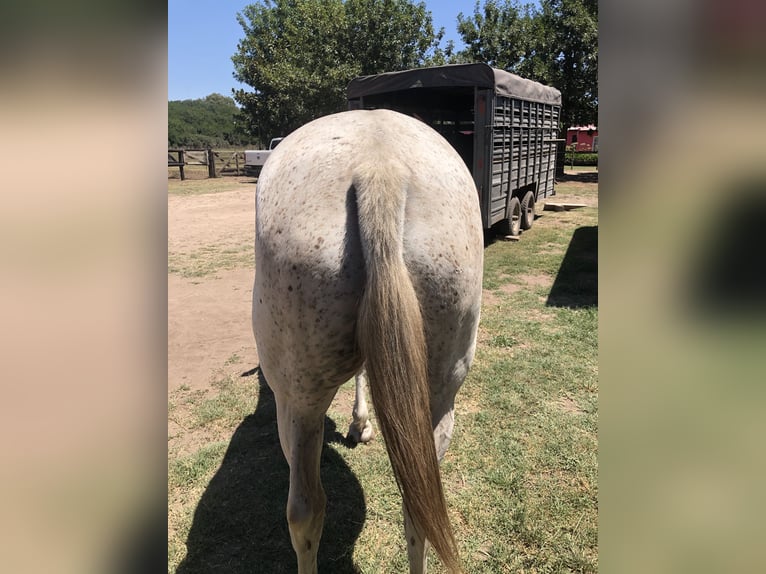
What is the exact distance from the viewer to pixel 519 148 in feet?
26.8

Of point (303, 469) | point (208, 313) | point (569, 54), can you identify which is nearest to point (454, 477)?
point (303, 469)

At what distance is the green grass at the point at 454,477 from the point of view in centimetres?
216

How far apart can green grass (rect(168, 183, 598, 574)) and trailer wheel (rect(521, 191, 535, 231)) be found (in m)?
5.40

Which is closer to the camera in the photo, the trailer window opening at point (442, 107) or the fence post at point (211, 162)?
the trailer window opening at point (442, 107)

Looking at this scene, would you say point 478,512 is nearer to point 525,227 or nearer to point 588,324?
point 588,324

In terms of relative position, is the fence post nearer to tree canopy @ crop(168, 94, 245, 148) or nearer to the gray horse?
tree canopy @ crop(168, 94, 245, 148)

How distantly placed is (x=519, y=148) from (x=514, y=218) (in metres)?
1.35

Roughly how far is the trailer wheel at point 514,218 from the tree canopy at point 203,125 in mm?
37173

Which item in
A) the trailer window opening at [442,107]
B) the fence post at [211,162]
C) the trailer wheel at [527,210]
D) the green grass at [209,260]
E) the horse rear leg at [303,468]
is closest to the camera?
the horse rear leg at [303,468]

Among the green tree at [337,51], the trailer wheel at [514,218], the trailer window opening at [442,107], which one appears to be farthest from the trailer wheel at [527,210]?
the green tree at [337,51]

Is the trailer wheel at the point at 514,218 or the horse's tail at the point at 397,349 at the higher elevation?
the trailer wheel at the point at 514,218

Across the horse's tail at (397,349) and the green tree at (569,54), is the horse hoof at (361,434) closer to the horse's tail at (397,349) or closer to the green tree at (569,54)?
the horse's tail at (397,349)

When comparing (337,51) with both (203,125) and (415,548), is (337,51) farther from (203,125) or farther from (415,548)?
(203,125)
